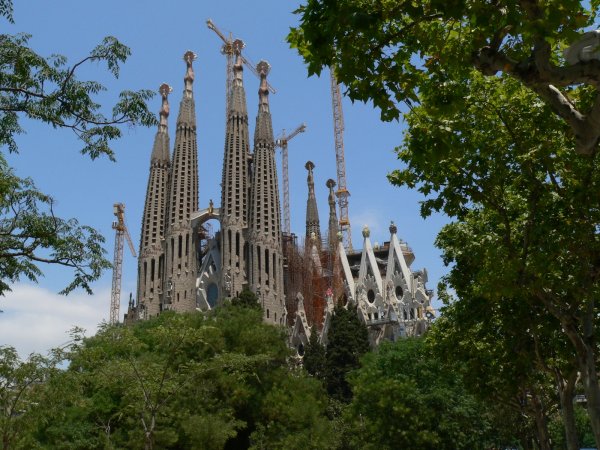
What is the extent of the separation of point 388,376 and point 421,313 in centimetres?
4638

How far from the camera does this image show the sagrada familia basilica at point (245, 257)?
7775 cm

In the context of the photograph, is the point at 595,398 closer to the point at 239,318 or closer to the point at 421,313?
the point at 239,318

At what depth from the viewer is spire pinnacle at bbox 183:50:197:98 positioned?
91.7 meters

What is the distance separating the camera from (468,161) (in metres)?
13.3

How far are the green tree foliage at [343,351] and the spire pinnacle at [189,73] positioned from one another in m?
46.6

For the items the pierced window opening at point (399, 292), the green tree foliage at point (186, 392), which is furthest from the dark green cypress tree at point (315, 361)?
the pierced window opening at point (399, 292)

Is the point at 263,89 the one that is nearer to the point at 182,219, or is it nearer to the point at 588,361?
the point at 182,219

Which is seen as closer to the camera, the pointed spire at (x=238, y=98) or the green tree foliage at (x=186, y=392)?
the green tree foliage at (x=186, y=392)

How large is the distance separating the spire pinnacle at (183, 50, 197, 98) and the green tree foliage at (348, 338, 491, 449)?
2683 inches

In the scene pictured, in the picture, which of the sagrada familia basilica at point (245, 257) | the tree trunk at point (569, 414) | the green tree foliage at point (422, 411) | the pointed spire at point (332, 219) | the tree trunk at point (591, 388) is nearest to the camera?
the tree trunk at point (591, 388)

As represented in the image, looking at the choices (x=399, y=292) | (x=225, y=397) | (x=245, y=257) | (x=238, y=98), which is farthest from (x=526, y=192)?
(x=238, y=98)

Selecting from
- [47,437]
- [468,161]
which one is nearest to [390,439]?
[47,437]

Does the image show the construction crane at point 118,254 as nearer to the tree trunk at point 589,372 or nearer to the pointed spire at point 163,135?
the pointed spire at point 163,135

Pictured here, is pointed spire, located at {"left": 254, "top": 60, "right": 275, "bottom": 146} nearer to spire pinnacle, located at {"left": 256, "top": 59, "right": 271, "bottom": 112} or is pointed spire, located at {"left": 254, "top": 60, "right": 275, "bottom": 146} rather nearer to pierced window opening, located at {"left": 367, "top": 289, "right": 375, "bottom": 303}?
spire pinnacle, located at {"left": 256, "top": 59, "right": 271, "bottom": 112}
